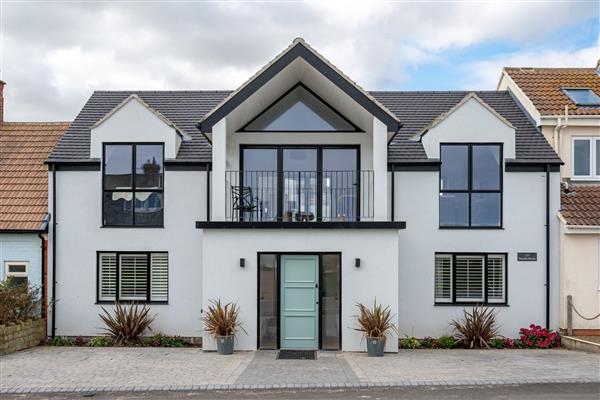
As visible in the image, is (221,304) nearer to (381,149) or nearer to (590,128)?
(381,149)

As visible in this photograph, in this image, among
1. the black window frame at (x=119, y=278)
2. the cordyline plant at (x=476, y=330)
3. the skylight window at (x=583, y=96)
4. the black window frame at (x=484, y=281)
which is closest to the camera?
the cordyline plant at (x=476, y=330)

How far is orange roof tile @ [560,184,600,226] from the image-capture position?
618 inches

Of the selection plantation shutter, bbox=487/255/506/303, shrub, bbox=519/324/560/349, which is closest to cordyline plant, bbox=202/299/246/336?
plantation shutter, bbox=487/255/506/303

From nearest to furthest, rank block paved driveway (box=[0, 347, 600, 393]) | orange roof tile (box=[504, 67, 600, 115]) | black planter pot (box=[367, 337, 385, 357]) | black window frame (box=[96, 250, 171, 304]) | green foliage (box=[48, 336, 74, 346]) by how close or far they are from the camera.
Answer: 1. block paved driveway (box=[0, 347, 600, 393])
2. black planter pot (box=[367, 337, 385, 357])
3. green foliage (box=[48, 336, 74, 346])
4. black window frame (box=[96, 250, 171, 304])
5. orange roof tile (box=[504, 67, 600, 115])

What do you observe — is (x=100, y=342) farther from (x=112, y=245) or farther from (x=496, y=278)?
(x=496, y=278)

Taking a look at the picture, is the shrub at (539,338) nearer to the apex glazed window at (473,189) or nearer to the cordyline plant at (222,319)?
the apex glazed window at (473,189)

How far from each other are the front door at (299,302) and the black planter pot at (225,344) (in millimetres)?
1266

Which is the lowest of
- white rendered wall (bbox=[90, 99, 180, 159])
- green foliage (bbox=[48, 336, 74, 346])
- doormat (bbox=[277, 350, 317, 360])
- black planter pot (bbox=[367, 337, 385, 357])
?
green foliage (bbox=[48, 336, 74, 346])

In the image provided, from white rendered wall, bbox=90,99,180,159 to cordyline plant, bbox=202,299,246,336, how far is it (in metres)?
4.51

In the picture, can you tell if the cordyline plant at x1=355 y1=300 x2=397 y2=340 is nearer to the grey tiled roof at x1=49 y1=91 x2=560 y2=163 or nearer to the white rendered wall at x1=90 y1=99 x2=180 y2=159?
the grey tiled roof at x1=49 y1=91 x2=560 y2=163

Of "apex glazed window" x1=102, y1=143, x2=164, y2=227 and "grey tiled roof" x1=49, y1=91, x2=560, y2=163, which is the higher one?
"grey tiled roof" x1=49, y1=91, x2=560, y2=163

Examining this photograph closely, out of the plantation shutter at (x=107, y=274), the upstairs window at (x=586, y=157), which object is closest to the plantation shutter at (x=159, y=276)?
the plantation shutter at (x=107, y=274)

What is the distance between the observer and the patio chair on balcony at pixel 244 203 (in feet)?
51.8

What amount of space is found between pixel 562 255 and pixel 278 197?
25.4 ft
